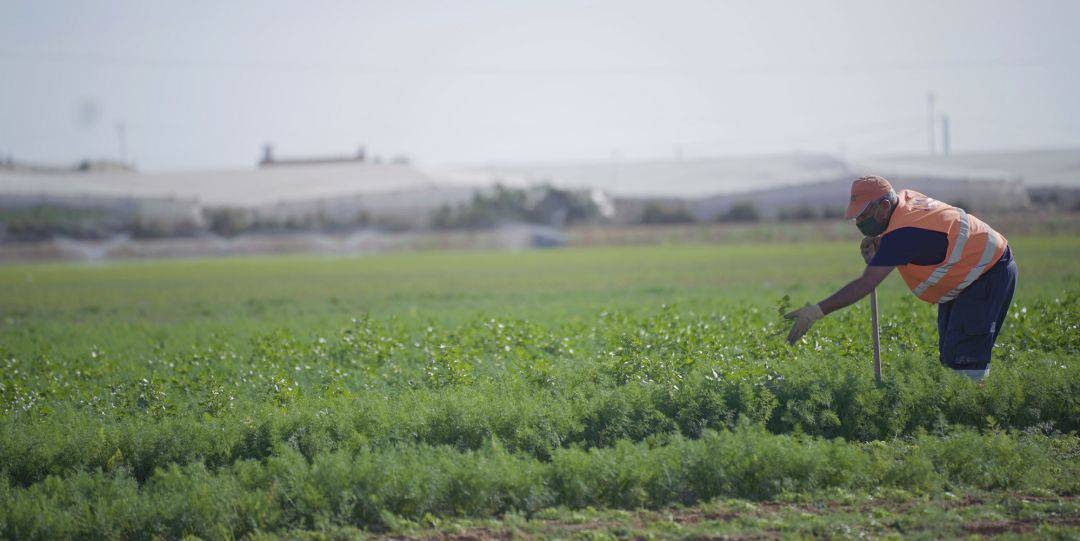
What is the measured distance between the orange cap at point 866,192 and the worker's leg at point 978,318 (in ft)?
2.98

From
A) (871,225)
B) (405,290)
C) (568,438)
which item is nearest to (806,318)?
(871,225)

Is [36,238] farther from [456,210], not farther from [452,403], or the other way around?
[452,403]

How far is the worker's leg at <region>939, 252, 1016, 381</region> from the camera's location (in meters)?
6.31

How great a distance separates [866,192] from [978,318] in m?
1.16

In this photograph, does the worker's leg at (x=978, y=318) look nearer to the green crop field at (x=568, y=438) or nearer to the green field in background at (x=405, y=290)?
the green crop field at (x=568, y=438)

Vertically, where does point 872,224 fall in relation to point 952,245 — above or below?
above

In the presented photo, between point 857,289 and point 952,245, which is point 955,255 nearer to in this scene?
point 952,245

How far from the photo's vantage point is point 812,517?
508cm

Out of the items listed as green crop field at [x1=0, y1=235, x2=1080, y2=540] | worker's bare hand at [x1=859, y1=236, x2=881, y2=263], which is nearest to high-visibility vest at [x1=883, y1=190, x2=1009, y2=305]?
worker's bare hand at [x1=859, y1=236, x2=881, y2=263]

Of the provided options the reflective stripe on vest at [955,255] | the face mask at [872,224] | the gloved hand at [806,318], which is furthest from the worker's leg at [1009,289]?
the gloved hand at [806,318]

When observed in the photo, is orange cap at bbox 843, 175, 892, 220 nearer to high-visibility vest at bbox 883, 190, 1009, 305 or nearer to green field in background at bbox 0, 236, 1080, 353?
→ high-visibility vest at bbox 883, 190, 1009, 305

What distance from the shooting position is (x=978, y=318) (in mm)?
6340

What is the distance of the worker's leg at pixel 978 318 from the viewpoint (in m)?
Answer: 6.31

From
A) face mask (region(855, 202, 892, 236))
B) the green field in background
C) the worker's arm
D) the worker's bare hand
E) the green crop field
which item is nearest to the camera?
the green crop field
